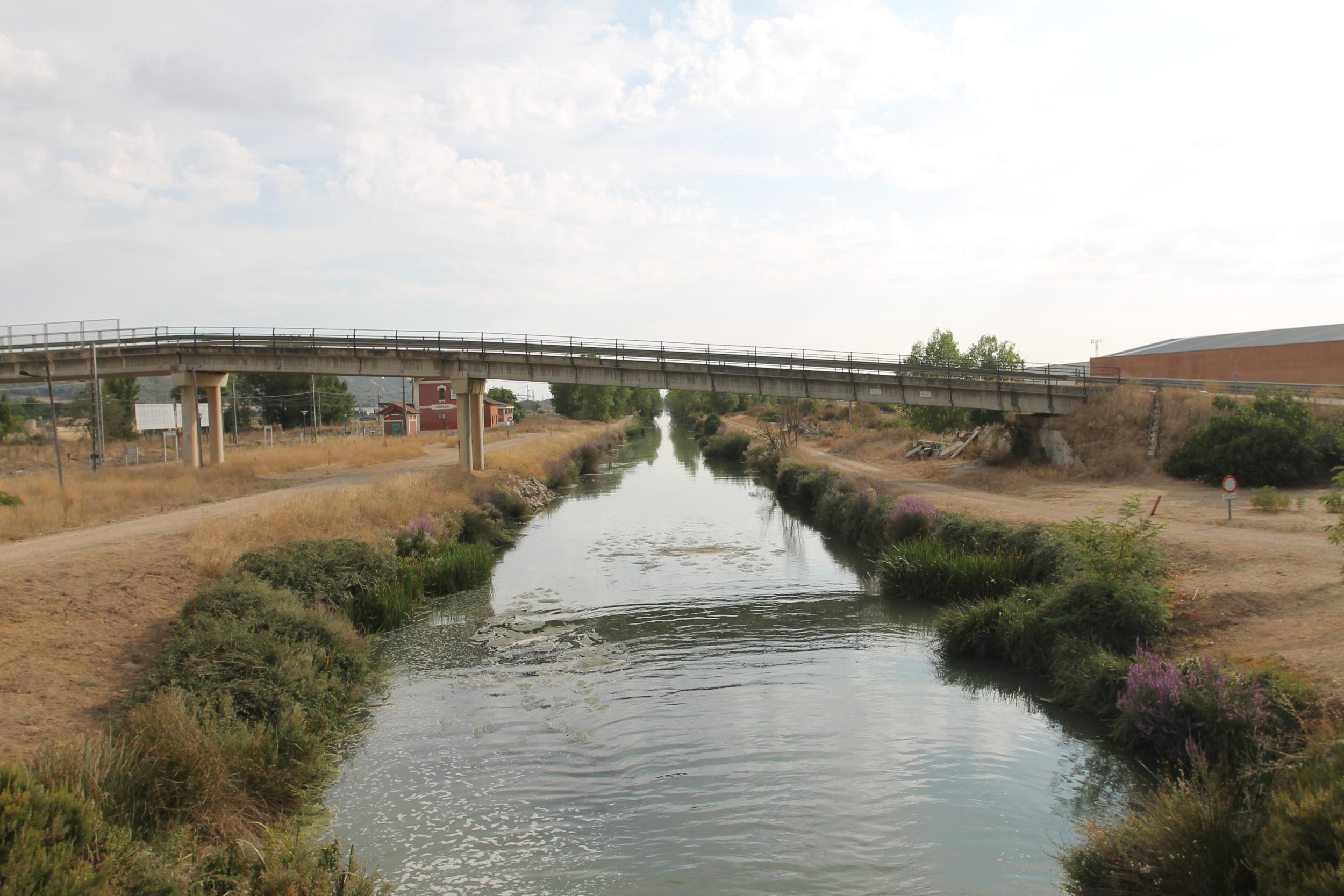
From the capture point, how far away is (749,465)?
70.1 meters

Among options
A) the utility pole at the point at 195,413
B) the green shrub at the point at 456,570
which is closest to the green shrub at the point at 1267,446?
the green shrub at the point at 456,570

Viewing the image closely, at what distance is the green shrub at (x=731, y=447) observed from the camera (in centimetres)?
7856

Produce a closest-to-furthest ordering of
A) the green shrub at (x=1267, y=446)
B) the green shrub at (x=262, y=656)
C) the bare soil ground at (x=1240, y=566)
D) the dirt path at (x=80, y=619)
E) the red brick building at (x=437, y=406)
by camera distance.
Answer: the dirt path at (x=80, y=619) → the green shrub at (x=262, y=656) → the bare soil ground at (x=1240, y=566) → the green shrub at (x=1267, y=446) → the red brick building at (x=437, y=406)

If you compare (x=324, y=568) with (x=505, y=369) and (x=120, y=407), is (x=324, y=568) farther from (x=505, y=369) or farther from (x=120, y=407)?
(x=120, y=407)

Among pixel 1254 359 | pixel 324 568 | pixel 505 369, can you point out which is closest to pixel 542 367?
pixel 505 369

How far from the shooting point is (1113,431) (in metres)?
38.6

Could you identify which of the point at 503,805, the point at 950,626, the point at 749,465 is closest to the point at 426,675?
the point at 503,805

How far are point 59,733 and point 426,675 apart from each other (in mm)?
6398

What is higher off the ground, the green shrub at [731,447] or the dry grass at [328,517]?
the dry grass at [328,517]

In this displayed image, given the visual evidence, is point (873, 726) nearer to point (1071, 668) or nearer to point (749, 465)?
point (1071, 668)

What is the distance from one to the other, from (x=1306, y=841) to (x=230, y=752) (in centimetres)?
1068

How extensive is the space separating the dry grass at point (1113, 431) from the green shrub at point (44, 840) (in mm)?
36312

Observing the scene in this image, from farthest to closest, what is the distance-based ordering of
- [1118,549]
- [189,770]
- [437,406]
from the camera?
[437,406], [1118,549], [189,770]

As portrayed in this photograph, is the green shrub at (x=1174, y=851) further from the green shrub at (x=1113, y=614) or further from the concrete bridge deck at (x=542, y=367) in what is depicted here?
the concrete bridge deck at (x=542, y=367)
